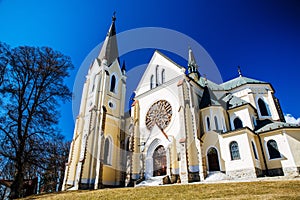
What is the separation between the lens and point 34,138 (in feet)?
40.5

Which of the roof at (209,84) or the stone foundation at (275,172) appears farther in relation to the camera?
the roof at (209,84)

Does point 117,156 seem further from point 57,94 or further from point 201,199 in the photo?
point 201,199

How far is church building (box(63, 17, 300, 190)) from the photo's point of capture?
643 inches

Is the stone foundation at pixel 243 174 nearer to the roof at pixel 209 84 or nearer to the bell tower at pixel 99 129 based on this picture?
the bell tower at pixel 99 129

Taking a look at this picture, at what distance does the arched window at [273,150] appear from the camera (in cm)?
1637

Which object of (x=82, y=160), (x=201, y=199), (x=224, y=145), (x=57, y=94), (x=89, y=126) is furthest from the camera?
(x=89, y=126)

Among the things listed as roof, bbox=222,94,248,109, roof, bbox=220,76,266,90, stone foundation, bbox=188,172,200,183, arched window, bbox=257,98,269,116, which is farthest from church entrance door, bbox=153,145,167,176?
roof, bbox=220,76,266,90

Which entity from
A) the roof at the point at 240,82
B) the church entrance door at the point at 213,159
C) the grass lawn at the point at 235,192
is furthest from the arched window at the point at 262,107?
the grass lawn at the point at 235,192

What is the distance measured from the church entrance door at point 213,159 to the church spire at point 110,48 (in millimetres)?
19965

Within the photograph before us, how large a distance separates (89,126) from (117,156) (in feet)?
17.7

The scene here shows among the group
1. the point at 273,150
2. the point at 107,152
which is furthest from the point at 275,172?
the point at 107,152

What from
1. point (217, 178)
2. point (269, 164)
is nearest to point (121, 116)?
point (217, 178)

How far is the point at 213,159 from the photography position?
691 inches

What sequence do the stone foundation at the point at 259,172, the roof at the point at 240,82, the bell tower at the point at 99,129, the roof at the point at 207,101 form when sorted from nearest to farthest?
1. the stone foundation at the point at 259,172
2. the roof at the point at 207,101
3. the bell tower at the point at 99,129
4. the roof at the point at 240,82
